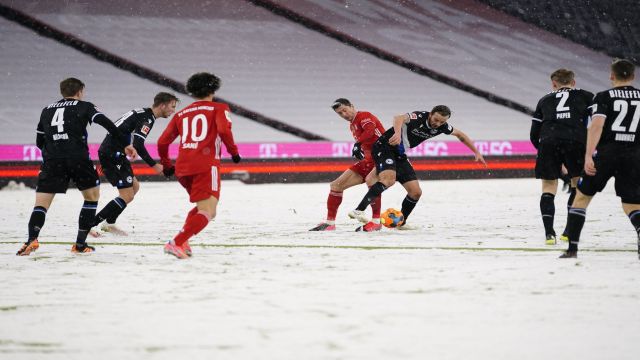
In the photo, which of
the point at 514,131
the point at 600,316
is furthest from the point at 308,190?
the point at 600,316

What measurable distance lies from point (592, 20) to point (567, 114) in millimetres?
20122

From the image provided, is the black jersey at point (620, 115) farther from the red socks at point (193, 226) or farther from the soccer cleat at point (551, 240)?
the red socks at point (193, 226)

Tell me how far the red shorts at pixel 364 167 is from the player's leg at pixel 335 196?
0.04 m

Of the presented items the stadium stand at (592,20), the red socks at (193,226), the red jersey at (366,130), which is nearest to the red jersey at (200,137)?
the red socks at (193,226)

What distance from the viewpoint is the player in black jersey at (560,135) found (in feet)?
26.1

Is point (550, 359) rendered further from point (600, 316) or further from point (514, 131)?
point (514, 131)

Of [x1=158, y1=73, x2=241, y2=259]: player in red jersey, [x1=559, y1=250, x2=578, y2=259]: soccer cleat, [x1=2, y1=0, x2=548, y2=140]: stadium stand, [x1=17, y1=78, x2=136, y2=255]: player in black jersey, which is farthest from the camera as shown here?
[x1=2, y1=0, x2=548, y2=140]: stadium stand

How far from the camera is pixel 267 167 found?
21.8 metres

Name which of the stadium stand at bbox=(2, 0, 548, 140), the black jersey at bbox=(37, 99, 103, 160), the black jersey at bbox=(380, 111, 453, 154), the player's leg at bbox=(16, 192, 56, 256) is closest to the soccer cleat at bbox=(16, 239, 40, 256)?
the player's leg at bbox=(16, 192, 56, 256)

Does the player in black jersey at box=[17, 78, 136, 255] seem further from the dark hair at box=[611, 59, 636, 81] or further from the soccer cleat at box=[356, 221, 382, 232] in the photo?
the dark hair at box=[611, 59, 636, 81]

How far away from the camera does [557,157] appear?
8.05 meters

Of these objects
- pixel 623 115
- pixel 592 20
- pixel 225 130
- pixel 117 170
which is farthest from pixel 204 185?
pixel 592 20

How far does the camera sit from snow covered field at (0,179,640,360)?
379 cm

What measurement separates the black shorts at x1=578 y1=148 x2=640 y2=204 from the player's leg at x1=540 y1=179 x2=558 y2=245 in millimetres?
1315
